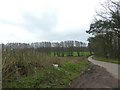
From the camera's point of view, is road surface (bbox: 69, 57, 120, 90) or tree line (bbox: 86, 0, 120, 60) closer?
road surface (bbox: 69, 57, 120, 90)

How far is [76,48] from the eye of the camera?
11275 centimetres

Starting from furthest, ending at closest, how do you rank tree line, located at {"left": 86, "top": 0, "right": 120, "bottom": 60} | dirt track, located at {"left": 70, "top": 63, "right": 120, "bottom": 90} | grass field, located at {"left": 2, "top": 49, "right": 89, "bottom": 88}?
tree line, located at {"left": 86, "top": 0, "right": 120, "bottom": 60} → grass field, located at {"left": 2, "top": 49, "right": 89, "bottom": 88} → dirt track, located at {"left": 70, "top": 63, "right": 120, "bottom": 90}

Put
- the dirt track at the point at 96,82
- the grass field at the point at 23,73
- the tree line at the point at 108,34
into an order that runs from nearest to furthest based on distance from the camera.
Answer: the dirt track at the point at 96,82
the grass field at the point at 23,73
the tree line at the point at 108,34

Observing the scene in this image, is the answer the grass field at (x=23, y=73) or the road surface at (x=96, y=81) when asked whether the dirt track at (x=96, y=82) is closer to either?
the road surface at (x=96, y=81)

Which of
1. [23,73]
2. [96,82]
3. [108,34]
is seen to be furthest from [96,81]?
[108,34]

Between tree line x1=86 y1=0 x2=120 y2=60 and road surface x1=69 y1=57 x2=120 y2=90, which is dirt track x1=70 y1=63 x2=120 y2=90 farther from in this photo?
tree line x1=86 y1=0 x2=120 y2=60

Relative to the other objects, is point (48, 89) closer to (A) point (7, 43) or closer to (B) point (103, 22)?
(A) point (7, 43)

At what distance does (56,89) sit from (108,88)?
437 centimetres

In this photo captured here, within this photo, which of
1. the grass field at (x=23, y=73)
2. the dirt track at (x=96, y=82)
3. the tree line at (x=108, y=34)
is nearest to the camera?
the dirt track at (x=96, y=82)

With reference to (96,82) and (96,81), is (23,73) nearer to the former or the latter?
(96,81)

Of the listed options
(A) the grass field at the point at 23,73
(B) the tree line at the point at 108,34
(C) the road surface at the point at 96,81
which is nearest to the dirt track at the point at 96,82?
(C) the road surface at the point at 96,81

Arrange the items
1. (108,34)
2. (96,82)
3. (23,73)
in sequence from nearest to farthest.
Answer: (96,82), (23,73), (108,34)

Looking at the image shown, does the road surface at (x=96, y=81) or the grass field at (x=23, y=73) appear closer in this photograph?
the road surface at (x=96, y=81)

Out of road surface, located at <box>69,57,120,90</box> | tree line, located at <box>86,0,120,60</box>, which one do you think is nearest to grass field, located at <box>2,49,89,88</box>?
road surface, located at <box>69,57,120,90</box>
